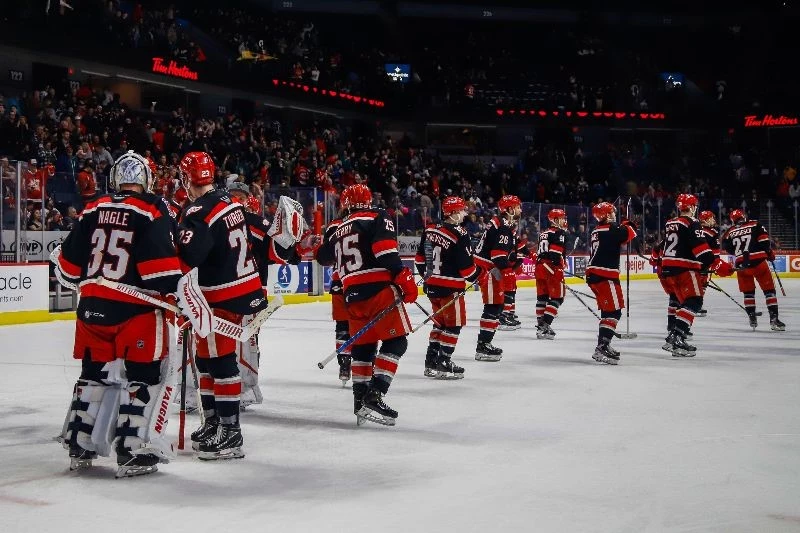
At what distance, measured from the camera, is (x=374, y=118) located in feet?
113

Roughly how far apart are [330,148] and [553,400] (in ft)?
68.9

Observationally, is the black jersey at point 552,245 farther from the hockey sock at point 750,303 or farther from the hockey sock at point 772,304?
the hockey sock at point 772,304

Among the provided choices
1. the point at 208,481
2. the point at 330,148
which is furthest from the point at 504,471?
the point at 330,148

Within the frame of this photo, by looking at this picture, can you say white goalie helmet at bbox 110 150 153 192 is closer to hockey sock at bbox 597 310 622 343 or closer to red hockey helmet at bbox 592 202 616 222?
hockey sock at bbox 597 310 622 343

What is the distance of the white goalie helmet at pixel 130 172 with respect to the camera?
17.5 ft

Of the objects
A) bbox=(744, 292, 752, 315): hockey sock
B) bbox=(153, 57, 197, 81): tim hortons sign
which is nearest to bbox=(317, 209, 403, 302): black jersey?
bbox=(744, 292, 752, 315): hockey sock

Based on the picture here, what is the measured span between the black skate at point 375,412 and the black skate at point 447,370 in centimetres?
252

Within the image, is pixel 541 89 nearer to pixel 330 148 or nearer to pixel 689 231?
pixel 330 148

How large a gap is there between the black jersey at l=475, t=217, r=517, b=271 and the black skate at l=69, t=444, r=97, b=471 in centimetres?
621

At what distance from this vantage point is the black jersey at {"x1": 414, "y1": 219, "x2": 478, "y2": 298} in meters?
9.33

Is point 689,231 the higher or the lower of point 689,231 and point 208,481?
the higher

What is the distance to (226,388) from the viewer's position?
5781mm

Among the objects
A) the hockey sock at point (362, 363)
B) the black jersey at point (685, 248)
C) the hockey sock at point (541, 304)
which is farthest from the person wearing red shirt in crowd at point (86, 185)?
the hockey sock at point (362, 363)

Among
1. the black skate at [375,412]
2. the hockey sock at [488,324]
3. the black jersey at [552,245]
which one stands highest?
the black jersey at [552,245]
